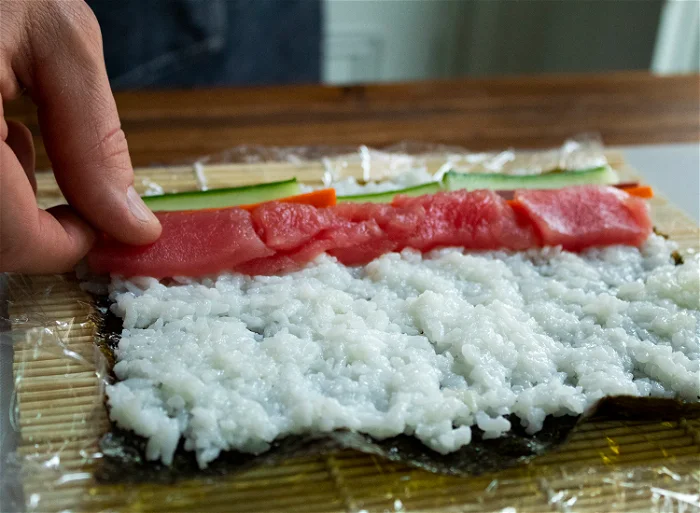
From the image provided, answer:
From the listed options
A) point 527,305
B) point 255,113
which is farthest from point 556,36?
point 527,305

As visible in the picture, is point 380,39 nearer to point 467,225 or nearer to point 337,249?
point 467,225

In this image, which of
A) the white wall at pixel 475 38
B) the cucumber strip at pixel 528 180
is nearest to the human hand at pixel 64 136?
the cucumber strip at pixel 528 180

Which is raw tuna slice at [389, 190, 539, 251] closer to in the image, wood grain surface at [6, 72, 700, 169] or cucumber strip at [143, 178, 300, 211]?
cucumber strip at [143, 178, 300, 211]

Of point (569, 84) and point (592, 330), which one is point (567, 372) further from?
point (569, 84)

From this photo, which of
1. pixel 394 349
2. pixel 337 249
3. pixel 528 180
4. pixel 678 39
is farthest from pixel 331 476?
pixel 678 39

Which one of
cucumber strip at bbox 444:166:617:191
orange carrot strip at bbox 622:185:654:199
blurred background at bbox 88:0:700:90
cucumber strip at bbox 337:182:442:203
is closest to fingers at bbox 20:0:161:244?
cucumber strip at bbox 337:182:442:203

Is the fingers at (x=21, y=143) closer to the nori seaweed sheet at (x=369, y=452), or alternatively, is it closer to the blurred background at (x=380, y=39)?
the nori seaweed sheet at (x=369, y=452)

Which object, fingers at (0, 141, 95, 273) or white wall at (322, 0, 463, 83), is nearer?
fingers at (0, 141, 95, 273)
